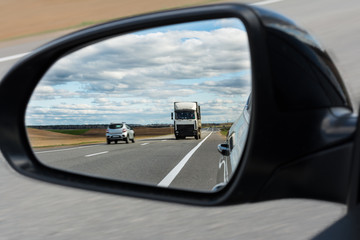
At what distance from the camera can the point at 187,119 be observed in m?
1.71

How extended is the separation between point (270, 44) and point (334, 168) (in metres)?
0.37

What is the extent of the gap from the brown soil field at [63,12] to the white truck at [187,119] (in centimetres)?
1862

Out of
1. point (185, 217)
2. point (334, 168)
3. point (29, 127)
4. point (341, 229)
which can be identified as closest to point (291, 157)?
point (334, 168)

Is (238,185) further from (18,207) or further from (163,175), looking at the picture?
(18,207)

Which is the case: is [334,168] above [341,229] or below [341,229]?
above

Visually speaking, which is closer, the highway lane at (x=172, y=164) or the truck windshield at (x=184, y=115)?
the truck windshield at (x=184, y=115)

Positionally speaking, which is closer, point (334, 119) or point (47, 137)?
point (334, 119)

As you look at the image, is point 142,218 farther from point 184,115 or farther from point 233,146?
point 184,115

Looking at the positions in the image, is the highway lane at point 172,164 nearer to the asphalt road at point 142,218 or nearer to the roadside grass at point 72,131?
the roadside grass at point 72,131

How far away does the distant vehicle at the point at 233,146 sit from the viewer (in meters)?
1.47

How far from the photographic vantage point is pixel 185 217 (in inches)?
143

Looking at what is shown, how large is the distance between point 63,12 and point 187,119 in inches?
988

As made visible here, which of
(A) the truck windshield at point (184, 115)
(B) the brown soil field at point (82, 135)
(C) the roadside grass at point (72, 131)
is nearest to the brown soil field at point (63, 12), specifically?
(B) the brown soil field at point (82, 135)

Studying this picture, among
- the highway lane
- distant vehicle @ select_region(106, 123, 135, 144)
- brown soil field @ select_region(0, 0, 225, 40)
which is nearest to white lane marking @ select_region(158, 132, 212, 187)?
the highway lane
